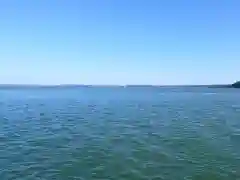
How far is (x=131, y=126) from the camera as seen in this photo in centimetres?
3095

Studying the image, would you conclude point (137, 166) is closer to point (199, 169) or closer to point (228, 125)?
point (199, 169)

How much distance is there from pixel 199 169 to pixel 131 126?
15.4 m

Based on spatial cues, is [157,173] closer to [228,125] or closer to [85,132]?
[85,132]

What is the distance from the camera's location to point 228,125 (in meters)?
31.9

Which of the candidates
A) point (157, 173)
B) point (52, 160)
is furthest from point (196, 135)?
point (52, 160)

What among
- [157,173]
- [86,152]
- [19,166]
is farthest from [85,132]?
[157,173]

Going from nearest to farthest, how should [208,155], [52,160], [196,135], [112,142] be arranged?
[52,160] < [208,155] < [112,142] < [196,135]

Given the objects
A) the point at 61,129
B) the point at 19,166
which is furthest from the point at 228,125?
the point at 19,166

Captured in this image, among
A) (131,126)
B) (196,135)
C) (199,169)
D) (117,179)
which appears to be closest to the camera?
(117,179)

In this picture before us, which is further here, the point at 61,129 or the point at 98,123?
the point at 98,123

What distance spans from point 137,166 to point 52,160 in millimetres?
4740

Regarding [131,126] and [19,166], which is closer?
[19,166]

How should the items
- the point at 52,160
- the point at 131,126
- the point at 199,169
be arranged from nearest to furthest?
the point at 199,169 → the point at 52,160 → the point at 131,126

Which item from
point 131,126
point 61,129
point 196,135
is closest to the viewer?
point 196,135
